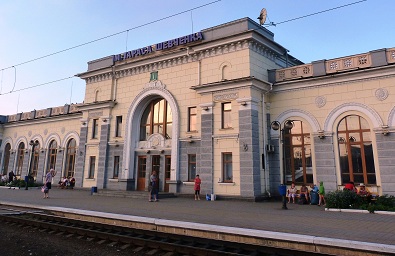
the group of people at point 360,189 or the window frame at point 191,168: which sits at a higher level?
the window frame at point 191,168

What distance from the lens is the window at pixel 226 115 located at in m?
17.8

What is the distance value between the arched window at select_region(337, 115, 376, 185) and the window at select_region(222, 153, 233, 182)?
5.97 meters

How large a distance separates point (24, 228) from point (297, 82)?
1503 cm

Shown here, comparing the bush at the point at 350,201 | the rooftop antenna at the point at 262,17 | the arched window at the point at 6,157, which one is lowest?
the bush at the point at 350,201

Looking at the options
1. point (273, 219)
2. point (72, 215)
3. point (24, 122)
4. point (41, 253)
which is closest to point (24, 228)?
point (72, 215)

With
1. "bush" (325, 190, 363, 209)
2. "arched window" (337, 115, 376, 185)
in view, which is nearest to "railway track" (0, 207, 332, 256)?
"bush" (325, 190, 363, 209)

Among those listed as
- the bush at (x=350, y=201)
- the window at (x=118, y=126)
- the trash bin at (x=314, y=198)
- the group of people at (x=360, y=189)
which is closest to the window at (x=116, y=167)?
the window at (x=118, y=126)

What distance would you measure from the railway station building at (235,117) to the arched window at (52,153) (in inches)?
262

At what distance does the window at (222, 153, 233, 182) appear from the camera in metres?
17.2

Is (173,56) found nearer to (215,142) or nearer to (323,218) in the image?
(215,142)

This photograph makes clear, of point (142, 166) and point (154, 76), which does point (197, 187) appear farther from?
point (154, 76)

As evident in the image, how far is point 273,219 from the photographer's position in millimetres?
9875

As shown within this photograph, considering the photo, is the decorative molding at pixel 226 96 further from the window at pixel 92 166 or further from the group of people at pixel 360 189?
the window at pixel 92 166

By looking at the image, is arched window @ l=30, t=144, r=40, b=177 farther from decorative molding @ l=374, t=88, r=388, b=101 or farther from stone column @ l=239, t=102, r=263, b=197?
decorative molding @ l=374, t=88, r=388, b=101
